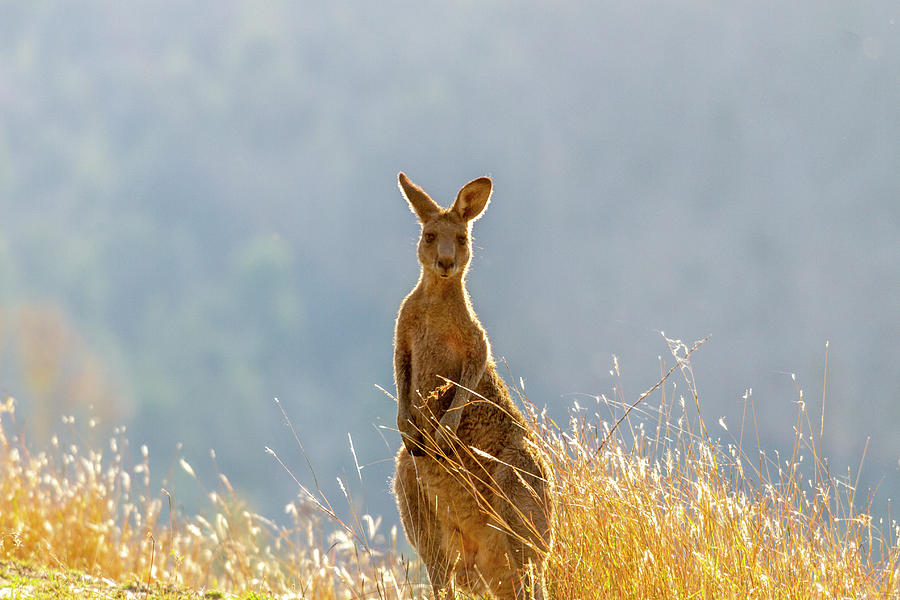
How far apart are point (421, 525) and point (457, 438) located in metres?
0.75

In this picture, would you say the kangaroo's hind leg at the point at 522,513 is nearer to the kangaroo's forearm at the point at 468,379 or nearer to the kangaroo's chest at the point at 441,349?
the kangaroo's forearm at the point at 468,379

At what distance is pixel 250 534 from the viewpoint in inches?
265

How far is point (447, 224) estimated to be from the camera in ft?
17.4

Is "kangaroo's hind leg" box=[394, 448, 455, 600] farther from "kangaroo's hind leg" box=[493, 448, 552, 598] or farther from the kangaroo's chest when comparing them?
the kangaroo's chest

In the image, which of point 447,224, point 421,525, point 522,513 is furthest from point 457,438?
point 447,224

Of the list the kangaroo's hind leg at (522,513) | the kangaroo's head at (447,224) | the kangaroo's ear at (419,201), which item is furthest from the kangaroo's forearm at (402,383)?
the kangaroo's ear at (419,201)

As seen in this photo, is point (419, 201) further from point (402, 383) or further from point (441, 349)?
point (402, 383)

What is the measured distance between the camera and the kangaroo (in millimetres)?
4910

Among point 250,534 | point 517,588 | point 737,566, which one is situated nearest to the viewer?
point 737,566

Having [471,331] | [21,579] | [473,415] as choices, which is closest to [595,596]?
[473,415]

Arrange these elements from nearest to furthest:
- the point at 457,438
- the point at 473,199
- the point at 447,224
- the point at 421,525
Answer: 1. the point at 457,438
2. the point at 421,525
3. the point at 447,224
4. the point at 473,199

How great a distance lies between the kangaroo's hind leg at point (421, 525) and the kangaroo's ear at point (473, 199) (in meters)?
1.48

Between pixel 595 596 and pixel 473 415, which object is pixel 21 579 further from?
pixel 595 596

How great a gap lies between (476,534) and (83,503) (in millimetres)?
4035
